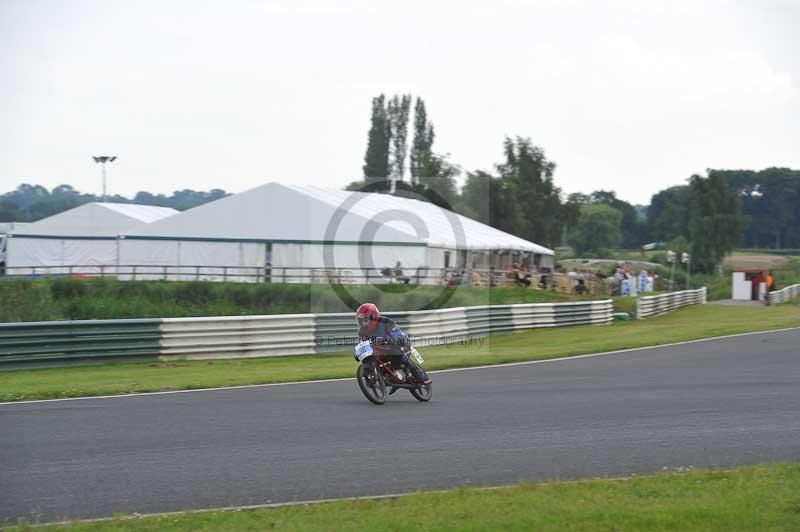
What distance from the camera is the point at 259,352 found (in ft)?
65.9

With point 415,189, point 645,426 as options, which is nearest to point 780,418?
point 645,426

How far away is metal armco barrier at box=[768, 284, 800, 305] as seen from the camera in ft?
177

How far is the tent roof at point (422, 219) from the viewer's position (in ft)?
146

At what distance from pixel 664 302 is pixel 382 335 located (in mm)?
33159

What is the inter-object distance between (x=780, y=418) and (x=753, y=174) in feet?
562

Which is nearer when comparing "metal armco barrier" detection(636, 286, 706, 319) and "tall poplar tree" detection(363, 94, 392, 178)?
"metal armco barrier" detection(636, 286, 706, 319)

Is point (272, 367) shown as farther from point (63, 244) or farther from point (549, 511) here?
point (63, 244)

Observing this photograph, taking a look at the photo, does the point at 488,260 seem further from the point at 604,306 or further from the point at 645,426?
the point at 645,426

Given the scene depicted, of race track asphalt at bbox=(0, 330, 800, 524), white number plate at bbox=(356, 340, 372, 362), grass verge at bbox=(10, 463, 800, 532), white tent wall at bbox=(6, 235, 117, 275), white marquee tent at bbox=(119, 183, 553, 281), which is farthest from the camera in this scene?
white tent wall at bbox=(6, 235, 117, 275)

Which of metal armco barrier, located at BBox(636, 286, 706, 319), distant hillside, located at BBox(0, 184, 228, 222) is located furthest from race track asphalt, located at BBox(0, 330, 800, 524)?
distant hillside, located at BBox(0, 184, 228, 222)

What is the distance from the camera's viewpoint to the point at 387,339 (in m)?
12.8

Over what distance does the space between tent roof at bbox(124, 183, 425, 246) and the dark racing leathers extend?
29223 millimetres

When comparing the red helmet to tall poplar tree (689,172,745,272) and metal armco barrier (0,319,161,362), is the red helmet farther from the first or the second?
tall poplar tree (689,172,745,272)

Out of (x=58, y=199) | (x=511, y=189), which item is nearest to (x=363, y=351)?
(x=511, y=189)
